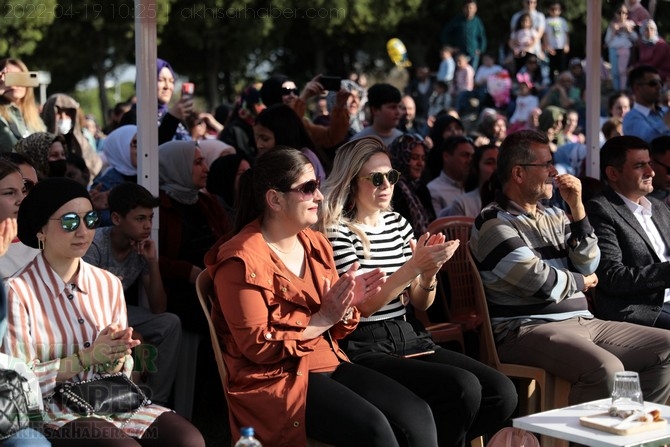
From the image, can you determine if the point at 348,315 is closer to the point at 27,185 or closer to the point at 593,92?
the point at 27,185

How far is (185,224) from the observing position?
222 inches

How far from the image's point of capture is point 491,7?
25.5 meters

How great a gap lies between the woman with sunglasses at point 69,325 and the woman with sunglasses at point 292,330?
1.16ft

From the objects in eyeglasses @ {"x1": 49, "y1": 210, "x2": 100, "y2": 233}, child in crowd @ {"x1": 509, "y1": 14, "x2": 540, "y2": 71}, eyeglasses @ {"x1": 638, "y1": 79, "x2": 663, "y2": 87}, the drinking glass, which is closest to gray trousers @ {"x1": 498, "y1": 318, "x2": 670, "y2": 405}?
the drinking glass

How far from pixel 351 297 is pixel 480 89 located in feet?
44.6

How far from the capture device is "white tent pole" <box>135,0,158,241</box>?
5.05 metres

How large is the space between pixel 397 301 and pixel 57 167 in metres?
2.54

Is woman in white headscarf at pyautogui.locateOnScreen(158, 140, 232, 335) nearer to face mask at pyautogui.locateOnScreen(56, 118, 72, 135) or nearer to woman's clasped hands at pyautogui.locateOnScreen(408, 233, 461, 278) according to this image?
woman's clasped hands at pyautogui.locateOnScreen(408, 233, 461, 278)

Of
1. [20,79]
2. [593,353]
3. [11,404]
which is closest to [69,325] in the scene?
[11,404]

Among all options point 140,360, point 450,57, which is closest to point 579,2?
point 450,57

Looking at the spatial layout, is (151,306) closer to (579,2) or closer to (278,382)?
(278,382)

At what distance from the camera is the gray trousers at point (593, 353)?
4.69 m

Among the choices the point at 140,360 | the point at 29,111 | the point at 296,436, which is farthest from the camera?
the point at 29,111

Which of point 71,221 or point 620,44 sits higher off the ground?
point 620,44
